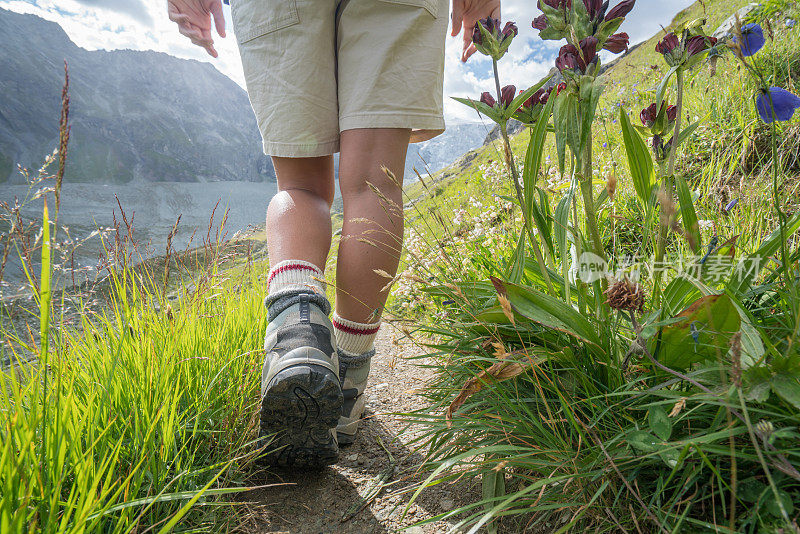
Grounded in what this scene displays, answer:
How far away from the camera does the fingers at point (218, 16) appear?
1.94 metres

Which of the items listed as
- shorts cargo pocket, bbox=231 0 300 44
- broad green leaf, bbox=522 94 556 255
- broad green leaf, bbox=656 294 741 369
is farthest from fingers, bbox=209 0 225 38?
broad green leaf, bbox=656 294 741 369

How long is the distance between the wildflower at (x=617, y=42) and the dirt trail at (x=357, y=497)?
2.92 ft

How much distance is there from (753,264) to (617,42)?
584mm

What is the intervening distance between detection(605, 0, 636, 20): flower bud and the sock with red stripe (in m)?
0.98

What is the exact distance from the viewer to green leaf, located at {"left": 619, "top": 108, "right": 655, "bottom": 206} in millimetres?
1125

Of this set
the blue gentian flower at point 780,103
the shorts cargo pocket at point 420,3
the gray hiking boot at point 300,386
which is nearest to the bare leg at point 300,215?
the gray hiking boot at point 300,386

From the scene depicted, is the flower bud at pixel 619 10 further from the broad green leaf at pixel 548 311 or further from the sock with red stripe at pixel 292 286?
the sock with red stripe at pixel 292 286

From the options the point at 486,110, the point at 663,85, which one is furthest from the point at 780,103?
the point at 486,110

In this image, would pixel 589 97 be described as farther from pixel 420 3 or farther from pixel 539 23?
pixel 420 3

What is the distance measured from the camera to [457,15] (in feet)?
6.39

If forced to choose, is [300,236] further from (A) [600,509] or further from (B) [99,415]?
(A) [600,509]

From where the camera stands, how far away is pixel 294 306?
1325 mm

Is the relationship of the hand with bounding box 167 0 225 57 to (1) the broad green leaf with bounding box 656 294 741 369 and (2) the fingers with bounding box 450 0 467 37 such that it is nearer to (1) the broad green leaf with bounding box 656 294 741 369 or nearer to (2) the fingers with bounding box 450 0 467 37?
(2) the fingers with bounding box 450 0 467 37

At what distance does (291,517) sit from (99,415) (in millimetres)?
572
